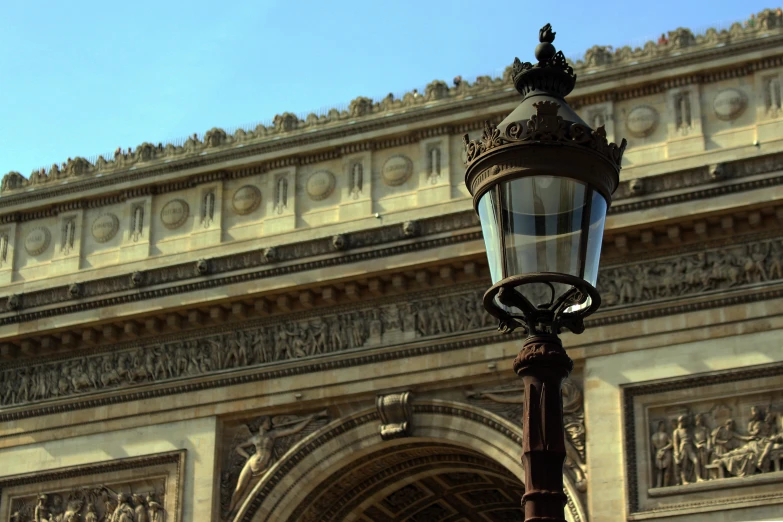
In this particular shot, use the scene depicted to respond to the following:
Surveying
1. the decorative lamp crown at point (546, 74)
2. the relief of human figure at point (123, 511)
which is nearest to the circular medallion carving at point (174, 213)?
the relief of human figure at point (123, 511)

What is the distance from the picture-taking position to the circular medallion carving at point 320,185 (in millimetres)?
23844

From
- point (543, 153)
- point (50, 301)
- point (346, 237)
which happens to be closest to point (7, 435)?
point (50, 301)

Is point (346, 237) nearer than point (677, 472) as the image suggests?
No

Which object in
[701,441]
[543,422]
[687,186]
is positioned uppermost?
[687,186]

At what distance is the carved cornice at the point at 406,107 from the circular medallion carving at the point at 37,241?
558 millimetres

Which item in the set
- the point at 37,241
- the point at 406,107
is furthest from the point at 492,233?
the point at 37,241

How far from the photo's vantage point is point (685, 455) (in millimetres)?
19703

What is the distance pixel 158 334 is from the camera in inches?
934

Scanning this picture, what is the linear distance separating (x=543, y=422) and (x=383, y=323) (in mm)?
14670

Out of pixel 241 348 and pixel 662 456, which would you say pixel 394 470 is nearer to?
pixel 241 348

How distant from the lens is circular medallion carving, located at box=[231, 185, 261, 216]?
24266 mm

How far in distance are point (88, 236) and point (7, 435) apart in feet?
11.4

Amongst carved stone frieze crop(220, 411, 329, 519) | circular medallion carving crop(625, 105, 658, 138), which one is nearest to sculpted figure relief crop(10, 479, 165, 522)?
carved stone frieze crop(220, 411, 329, 519)

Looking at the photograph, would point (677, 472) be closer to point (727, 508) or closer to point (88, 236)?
point (727, 508)
